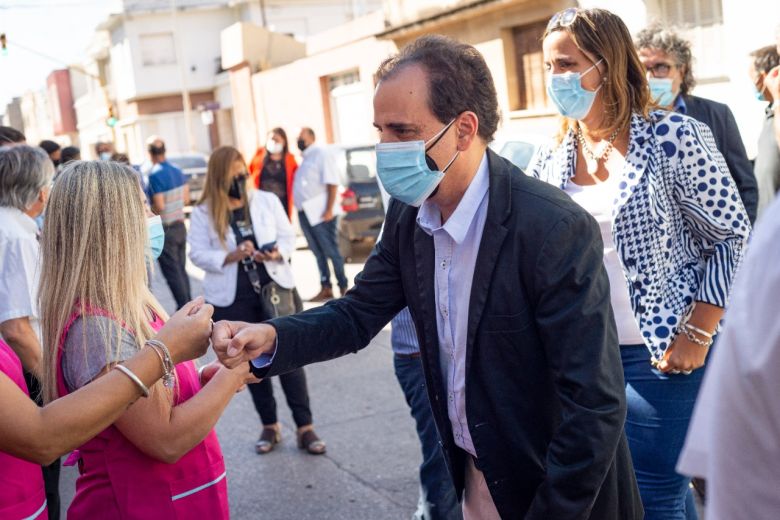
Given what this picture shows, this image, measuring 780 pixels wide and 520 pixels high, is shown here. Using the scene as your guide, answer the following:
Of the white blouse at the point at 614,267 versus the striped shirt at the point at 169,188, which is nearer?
the white blouse at the point at 614,267

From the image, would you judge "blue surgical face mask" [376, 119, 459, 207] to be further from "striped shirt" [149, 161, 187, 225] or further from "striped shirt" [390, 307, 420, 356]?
"striped shirt" [149, 161, 187, 225]

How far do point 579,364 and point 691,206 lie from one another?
3.40 ft

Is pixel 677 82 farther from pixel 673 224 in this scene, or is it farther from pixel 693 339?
pixel 693 339

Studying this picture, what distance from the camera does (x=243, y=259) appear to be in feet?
18.9

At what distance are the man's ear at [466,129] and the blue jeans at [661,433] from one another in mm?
1073

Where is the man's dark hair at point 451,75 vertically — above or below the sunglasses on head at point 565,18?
below

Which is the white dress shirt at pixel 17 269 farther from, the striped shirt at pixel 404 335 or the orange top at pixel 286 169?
the orange top at pixel 286 169

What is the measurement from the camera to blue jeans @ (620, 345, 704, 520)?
113 inches

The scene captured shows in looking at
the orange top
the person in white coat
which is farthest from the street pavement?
the orange top

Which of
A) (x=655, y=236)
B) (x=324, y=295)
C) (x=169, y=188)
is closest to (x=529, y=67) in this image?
(x=324, y=295)

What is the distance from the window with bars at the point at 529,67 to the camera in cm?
1532

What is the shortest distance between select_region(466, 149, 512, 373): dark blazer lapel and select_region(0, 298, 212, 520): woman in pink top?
743 millimetres

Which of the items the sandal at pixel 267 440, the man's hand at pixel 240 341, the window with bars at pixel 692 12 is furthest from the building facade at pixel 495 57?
the sandal at pixel 267 440

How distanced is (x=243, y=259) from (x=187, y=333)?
347cm
